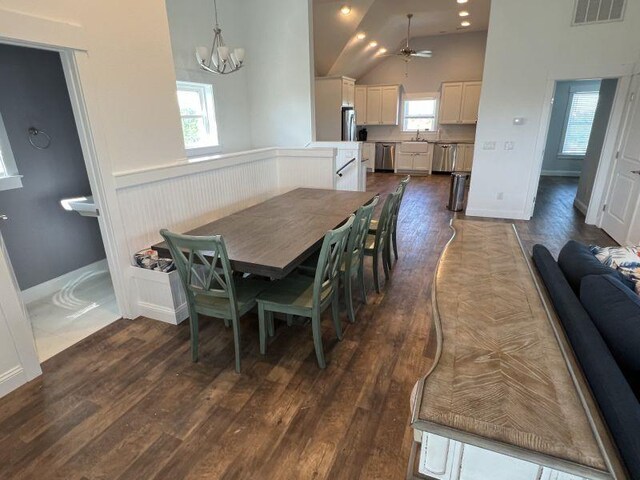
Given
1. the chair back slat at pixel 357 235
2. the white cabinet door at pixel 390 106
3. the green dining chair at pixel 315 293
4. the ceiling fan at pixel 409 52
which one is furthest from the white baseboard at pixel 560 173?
the green dining chair at pixel 315 293

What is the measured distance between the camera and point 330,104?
25.3ft

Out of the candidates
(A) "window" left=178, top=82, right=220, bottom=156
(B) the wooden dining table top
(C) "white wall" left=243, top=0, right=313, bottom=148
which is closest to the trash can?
(C) "white wall" left=243, top=0, right=313, bottom=148

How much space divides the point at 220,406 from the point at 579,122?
33.0ft

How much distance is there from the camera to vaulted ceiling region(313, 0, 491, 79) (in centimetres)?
585

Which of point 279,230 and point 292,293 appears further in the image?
point 279,230

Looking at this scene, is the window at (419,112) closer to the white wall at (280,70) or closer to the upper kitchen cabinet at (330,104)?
the upper kitchen cabinet at (330,104)

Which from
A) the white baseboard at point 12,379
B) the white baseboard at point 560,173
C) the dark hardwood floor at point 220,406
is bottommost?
the dark hardwood floor at point 220,406

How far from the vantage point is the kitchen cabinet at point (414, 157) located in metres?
9.12

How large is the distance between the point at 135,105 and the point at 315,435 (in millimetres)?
2580

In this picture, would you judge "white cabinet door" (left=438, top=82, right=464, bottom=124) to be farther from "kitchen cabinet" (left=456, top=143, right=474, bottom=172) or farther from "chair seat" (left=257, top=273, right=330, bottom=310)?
"chair seat" (left=257, top=273, right=330, bottom=310)

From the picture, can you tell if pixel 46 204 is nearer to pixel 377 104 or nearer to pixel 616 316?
pixel 616 316

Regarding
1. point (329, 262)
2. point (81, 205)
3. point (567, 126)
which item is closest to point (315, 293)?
point (329, 262)

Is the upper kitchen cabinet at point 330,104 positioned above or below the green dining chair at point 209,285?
above

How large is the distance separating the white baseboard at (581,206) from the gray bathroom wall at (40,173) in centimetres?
663
